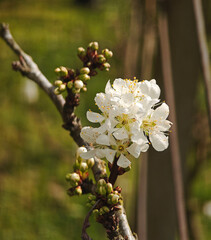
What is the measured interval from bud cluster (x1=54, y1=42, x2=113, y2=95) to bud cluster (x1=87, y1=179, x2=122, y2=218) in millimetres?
181

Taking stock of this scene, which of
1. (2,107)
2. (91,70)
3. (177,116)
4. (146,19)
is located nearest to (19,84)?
(2,107)

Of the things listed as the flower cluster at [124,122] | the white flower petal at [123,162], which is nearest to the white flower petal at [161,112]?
the flower cluster at [124,122]

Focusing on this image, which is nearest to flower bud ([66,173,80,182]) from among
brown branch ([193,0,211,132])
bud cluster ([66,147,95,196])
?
bud cluster ([66,147,95,196])

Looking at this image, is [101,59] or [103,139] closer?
[103,139]

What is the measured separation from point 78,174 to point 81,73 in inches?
7.1

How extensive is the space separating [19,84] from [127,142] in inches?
137

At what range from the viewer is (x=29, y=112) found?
12.0 feet

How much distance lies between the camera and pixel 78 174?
0.63 metres

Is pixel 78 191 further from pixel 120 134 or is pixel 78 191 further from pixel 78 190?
pixel 120 134

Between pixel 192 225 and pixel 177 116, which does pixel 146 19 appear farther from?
pixel 192 225

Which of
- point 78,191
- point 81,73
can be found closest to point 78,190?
point 78,191

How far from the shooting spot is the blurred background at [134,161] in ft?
4.62

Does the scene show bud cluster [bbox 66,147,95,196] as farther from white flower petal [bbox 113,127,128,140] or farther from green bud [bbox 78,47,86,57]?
green bud [bbox 78,47,86,57]

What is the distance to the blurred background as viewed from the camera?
141cm
